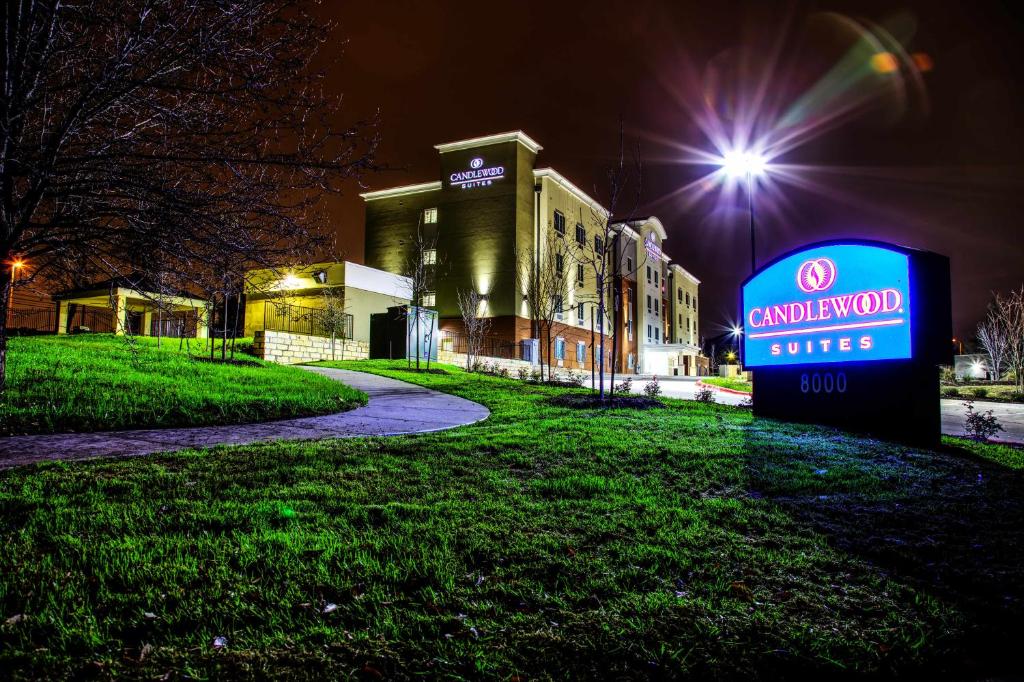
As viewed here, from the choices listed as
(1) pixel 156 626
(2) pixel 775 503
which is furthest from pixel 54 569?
(2) pixel 775 503

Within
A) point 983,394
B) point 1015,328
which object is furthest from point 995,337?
point 983,394

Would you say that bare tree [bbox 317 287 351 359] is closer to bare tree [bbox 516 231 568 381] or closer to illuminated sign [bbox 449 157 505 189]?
bare tree [bbox 516 231 568 381]

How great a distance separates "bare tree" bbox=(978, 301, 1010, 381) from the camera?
33688 millimetres

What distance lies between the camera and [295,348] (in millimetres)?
22469

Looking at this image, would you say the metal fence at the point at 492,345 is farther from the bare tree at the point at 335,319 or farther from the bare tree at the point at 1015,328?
the bare tree at the point at 1015,328

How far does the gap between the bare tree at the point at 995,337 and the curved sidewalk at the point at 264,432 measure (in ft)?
116

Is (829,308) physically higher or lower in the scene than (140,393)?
higher

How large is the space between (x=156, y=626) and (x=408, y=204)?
139ft

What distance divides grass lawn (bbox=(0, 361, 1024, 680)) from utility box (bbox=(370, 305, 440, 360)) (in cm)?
1735

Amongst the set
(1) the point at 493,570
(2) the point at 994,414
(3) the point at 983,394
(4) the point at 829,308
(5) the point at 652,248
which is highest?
(5) the point at 652,248

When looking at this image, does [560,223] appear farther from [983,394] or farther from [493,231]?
[983,394]

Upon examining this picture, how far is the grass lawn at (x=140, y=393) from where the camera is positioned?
7715 mm

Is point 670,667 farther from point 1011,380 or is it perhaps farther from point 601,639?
point 1011,380

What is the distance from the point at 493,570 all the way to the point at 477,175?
39.0m
